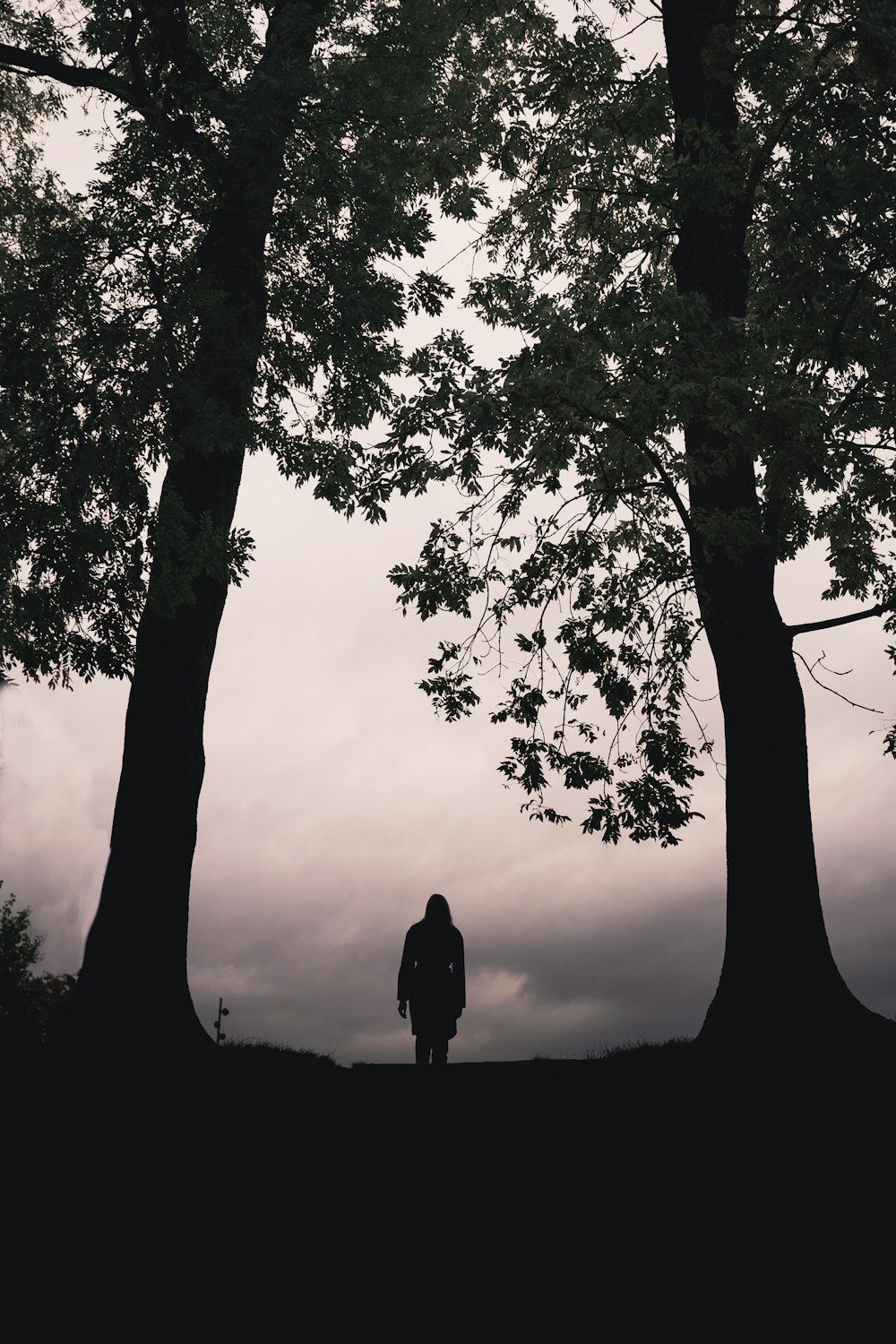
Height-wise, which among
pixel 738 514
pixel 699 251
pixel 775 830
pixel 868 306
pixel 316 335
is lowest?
pixel 775 830

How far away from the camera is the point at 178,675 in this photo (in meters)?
10.6

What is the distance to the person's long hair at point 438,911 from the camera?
35.1 feet

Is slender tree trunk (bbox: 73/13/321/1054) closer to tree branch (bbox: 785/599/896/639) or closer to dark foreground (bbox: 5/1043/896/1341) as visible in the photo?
dark foreground (bbox: 5/1043/896/1341)

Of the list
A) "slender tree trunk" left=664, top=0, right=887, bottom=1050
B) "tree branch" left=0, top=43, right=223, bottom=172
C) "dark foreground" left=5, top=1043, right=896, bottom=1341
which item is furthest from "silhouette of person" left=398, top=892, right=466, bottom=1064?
"tree branch" left=0, top=43, right=223, bottom=172

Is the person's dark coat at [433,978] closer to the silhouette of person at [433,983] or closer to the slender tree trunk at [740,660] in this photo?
the silhouette of person at [433,983]

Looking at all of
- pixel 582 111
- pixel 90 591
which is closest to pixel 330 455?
pixel 90 591

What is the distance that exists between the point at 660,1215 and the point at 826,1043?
138 inches

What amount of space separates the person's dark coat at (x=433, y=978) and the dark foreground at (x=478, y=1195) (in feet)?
2.08

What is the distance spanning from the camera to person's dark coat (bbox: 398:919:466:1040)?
34.3ft

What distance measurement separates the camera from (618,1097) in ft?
31.0

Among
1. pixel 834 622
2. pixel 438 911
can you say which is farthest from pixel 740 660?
pixel 438 911

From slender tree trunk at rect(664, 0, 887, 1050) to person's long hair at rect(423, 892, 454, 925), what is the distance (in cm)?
283

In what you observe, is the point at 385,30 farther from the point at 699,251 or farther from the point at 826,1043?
the point at 826,1043

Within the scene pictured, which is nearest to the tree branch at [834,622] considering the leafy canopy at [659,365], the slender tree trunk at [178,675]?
the leafy canopy at [659,365]
